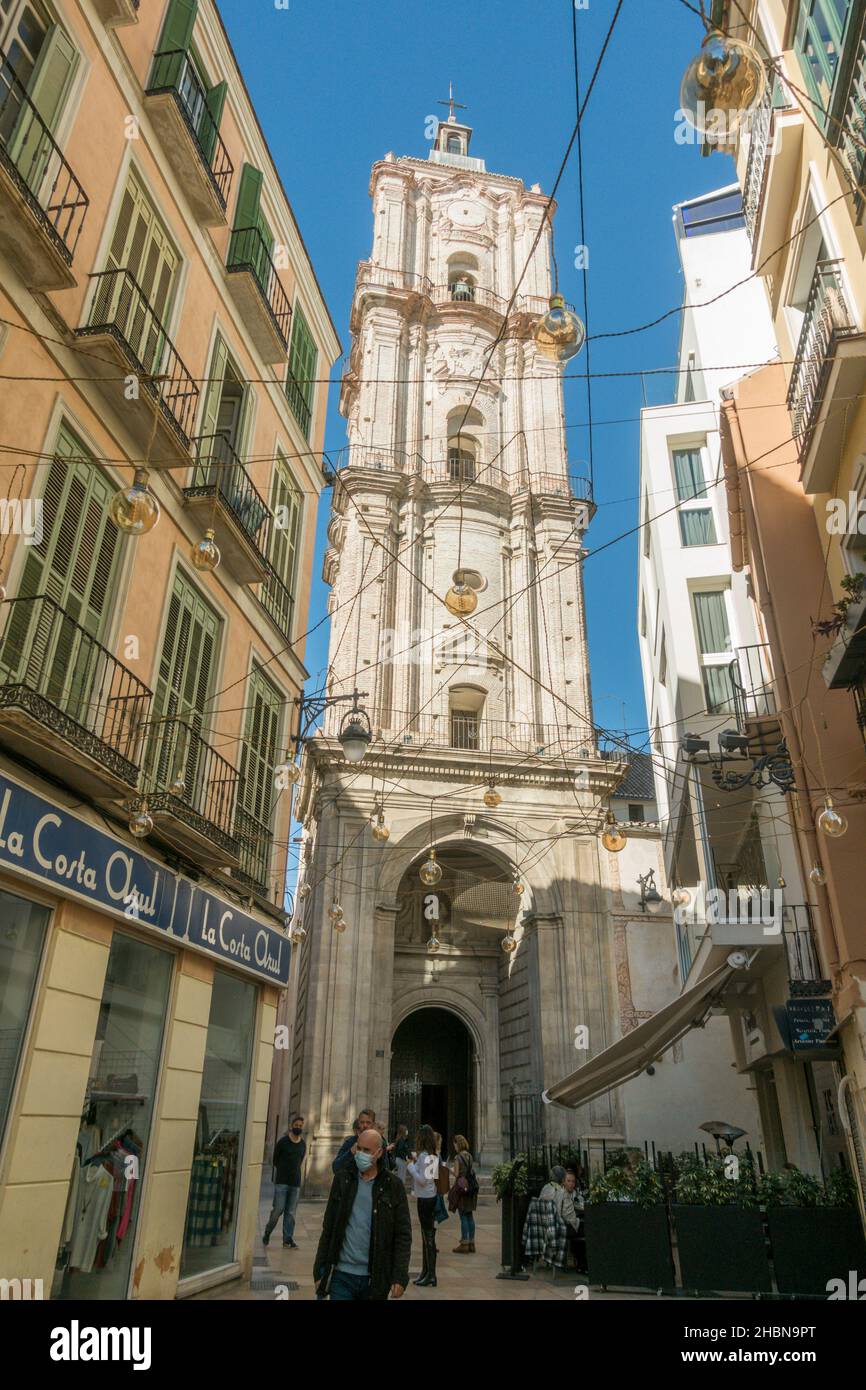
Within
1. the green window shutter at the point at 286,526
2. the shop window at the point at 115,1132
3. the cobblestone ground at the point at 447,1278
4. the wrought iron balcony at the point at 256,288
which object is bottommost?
the cobblestone ground at the point at 447,1278

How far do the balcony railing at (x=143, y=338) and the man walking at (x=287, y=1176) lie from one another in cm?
845

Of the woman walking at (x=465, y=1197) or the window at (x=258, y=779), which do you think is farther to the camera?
the woman walking at (x=465, y=1197)

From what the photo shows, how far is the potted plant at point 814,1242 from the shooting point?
26.0 feet

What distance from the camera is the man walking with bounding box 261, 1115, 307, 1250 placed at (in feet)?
36.4

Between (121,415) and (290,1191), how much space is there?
953 centimetres

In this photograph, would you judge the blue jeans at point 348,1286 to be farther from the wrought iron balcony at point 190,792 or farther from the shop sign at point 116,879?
the wrought iron balcony at point 190,792

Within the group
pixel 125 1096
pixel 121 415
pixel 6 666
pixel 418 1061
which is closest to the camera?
pixel 6 666

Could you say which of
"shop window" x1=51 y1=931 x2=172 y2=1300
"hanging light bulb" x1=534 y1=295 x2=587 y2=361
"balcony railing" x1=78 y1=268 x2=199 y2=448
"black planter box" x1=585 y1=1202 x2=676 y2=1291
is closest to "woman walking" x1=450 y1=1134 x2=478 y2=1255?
"black planter box" x1=585 y1=1202 x2=676 y2=1291

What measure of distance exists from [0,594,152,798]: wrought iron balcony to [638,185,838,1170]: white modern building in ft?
24.0

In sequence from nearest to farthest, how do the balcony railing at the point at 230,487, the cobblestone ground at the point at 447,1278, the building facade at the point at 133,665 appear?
the building facade at the point at 133,665, the cobblestone ground at the point at 447,1278, the balcony railing at the point at 230,487

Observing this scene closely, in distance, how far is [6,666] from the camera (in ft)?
21.1

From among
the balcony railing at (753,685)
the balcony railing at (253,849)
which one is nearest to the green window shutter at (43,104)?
the balcony railing at (253,849)
